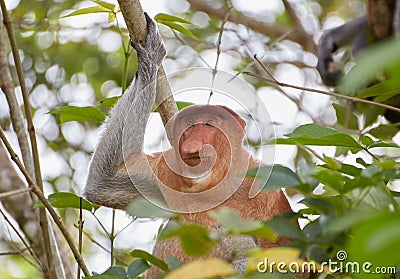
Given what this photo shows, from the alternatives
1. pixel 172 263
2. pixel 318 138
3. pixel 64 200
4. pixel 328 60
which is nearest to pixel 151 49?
pixel 64 200

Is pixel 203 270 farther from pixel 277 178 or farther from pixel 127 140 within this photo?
pixel 127 140

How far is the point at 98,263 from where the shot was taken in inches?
163

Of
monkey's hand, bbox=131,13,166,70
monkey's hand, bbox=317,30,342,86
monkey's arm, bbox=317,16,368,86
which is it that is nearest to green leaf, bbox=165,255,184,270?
monkey's hand, bbox=131,13,166,70

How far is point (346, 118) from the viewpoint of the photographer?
2.21 meters

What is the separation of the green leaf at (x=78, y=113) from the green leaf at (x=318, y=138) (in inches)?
28.4

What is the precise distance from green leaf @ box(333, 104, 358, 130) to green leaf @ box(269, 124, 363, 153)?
71 cm

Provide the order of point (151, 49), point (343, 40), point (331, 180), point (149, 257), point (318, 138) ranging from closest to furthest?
1. point (331, 180)
2. point (149, 257)
3. point (318, 138)
4. point (151, 49)
5. point (343, 40)

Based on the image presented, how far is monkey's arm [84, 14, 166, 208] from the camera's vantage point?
2025 millimetres

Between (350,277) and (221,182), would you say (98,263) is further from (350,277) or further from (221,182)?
(350,277)

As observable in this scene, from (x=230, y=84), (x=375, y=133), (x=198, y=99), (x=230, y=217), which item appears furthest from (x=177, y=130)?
(x=230, y=217)

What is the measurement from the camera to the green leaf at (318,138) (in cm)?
129

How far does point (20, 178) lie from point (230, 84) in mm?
1614

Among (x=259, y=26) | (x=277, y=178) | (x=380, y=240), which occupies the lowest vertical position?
(x=259, y=26)

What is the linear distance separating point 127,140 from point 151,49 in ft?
0.96
